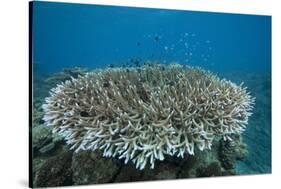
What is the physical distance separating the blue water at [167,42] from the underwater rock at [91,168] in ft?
2.70

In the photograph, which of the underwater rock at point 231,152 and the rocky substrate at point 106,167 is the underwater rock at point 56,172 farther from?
the underwater rock at point 231,152

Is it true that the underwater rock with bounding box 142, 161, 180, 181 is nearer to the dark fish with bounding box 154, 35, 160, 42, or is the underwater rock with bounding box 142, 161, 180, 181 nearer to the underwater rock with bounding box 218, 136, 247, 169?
the underwater rock with bounding box 218, 136, 247, 169

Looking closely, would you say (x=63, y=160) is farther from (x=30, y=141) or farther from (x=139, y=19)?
(x=139, y=19)

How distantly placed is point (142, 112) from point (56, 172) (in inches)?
37.1

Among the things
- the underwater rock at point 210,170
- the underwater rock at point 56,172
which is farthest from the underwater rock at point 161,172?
the underwater rock at point 56,172

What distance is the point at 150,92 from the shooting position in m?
4.86

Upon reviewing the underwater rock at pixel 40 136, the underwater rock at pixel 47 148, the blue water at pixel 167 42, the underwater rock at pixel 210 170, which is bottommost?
the underwater rock at pixel 210 170

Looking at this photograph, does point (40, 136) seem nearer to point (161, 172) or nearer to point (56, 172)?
point (56, 172)

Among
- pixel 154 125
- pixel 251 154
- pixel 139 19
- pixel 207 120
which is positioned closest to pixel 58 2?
pixel 139 19

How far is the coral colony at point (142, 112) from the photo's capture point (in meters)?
4.66

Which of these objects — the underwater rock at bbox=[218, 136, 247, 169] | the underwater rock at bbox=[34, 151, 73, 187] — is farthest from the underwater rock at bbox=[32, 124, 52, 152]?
the underwater rock at bbox=[218, 136, 247, 169]

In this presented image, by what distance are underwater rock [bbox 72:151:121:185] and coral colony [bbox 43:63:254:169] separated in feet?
0.23

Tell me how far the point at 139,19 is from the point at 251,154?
1.83 m

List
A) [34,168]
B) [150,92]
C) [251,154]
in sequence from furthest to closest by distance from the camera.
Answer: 1. [251,154]
2. [150,92]
3. [34,168]
